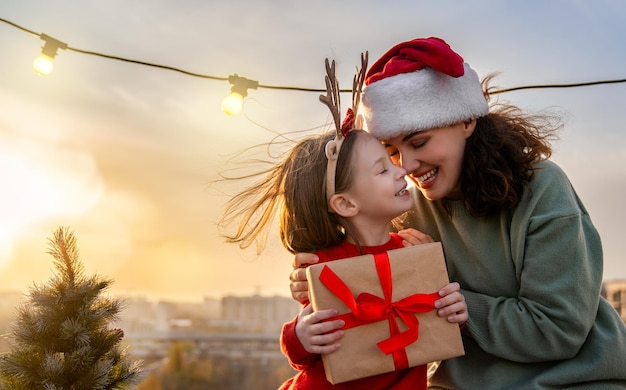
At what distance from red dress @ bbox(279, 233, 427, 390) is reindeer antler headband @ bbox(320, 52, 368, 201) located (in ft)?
0.51

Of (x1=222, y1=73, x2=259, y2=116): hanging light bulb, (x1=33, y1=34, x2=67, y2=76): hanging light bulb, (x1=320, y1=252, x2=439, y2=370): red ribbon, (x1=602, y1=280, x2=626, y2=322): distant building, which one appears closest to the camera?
(x1=320, y1=252, x2=439, y2=370): red ribbon

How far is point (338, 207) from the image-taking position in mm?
1717

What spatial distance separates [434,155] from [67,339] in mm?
1076

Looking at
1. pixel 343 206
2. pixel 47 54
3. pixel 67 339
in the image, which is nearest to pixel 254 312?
pixel 47 54

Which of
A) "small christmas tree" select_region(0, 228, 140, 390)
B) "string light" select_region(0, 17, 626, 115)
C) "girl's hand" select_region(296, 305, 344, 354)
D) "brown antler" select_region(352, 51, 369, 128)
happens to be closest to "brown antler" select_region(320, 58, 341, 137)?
"brown antler" select_region(352, 51, 369, 128)

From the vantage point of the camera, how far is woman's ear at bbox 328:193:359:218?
1712 mm

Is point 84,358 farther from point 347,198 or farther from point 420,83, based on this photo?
point 420,83

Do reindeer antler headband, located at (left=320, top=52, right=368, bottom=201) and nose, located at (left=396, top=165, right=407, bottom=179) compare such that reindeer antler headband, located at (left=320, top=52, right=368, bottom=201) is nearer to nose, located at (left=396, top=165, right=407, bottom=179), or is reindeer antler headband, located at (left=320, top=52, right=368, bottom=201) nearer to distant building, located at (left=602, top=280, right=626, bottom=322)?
nose, located at (left=396, top=165, right=407, bottom=179)

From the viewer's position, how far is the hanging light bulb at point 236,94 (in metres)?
3.74

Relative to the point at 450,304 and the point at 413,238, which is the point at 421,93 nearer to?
the point at 413,238

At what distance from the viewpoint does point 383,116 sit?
70.8 inches

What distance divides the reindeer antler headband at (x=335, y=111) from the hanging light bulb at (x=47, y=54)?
8.82ft

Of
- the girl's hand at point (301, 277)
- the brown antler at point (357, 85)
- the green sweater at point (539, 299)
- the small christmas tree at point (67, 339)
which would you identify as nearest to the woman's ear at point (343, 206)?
the girl's hand at point (301, 277)

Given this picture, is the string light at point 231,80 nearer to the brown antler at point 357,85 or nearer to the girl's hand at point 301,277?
the brown antler at point 357,85
